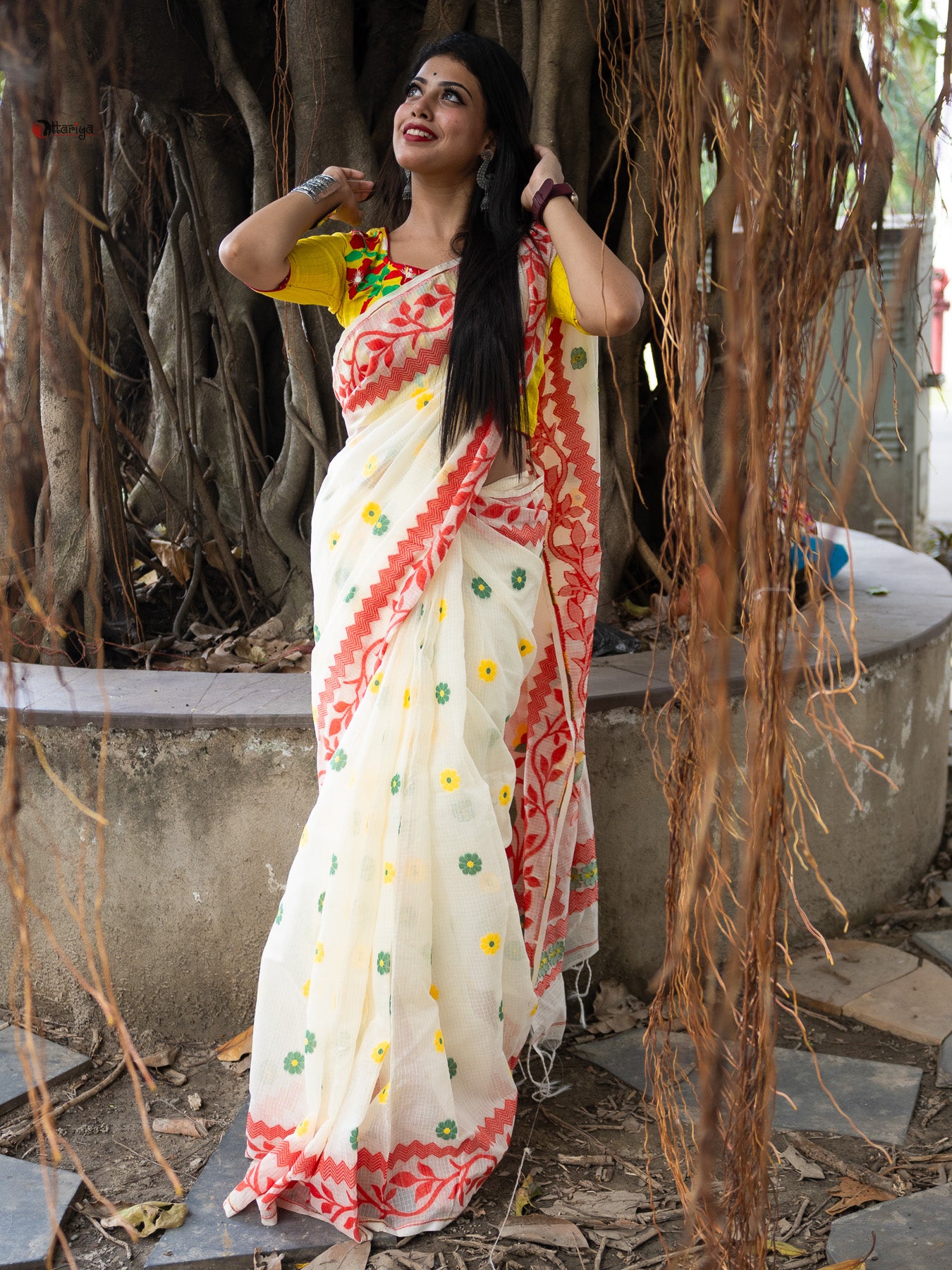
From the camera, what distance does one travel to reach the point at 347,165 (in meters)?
2.84

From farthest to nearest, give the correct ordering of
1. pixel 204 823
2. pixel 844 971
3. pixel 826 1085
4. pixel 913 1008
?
pixel 844 971
pixel 913 1008
pixel 204 823
pixel 826 1085

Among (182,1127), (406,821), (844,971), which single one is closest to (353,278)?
(406,821)

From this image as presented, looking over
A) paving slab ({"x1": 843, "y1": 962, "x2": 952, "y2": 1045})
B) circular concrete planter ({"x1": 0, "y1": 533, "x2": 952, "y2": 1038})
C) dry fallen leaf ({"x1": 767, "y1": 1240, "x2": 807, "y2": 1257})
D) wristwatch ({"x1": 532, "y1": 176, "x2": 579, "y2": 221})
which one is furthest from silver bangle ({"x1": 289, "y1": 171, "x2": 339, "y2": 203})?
paving slab ({"x1": 843, "y1": 962, "x2": 952, "y2": 1045})

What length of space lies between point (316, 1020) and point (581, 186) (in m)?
2.11

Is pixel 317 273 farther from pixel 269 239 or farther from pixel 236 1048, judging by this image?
pixel 236 1048

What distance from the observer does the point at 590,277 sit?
5.86 ft

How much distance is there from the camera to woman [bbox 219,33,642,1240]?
5.86ft

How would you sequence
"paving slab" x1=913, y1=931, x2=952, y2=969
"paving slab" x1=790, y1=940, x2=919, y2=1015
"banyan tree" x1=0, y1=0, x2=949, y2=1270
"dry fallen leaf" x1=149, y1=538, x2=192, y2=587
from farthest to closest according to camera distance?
1. "dry fallen leaf" x1=149, y1=538, x2=192, y2=587
2. "paving slab" x1=913, y1=931, x2=952, y2=969
3. "paving slab" x1=790, y1=940, x2=919, y2=1015
4. "banyan tree" x1=0, y1=0, x2=949, y2=1270

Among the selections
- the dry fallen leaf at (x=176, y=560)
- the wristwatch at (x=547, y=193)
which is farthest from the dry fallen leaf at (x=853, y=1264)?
the dry fallen leaf at (x=176, y=560)

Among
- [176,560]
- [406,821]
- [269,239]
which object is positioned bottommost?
[406,821]

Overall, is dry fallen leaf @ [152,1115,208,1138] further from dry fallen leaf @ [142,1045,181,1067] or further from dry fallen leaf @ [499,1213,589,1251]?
dry fallen leaf @ [499,1213,589,1251]

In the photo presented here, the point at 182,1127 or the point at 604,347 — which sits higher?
the point at 604,347

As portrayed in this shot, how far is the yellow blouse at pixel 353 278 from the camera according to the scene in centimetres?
193

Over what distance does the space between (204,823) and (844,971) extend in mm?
1476
